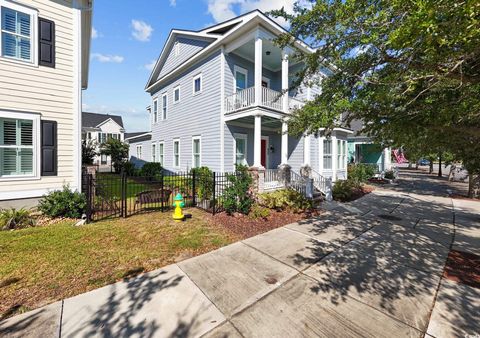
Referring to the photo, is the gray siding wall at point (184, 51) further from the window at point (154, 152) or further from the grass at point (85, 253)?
the grass at point (85, 253)

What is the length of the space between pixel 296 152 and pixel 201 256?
10021mm

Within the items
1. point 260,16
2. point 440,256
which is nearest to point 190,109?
point 260,16

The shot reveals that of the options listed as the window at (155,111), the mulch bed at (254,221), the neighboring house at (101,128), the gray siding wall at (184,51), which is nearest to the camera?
the mulch bed at (254,221)

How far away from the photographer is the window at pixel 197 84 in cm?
1212

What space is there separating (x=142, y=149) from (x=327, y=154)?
16670 millimetres

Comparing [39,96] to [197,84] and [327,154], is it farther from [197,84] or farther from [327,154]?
[327,154]

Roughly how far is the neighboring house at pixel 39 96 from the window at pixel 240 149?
6769mm

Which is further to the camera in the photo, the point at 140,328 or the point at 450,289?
the point at 450,289

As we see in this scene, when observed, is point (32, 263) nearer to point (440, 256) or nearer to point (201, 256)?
point (201, 256)

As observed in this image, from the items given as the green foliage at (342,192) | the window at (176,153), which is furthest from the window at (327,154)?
the window at (176,153)

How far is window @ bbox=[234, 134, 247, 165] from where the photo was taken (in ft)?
37.6

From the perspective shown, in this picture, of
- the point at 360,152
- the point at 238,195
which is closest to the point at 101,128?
the point at 238,195

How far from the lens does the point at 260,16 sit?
351 inches

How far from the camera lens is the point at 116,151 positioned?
21766mm
